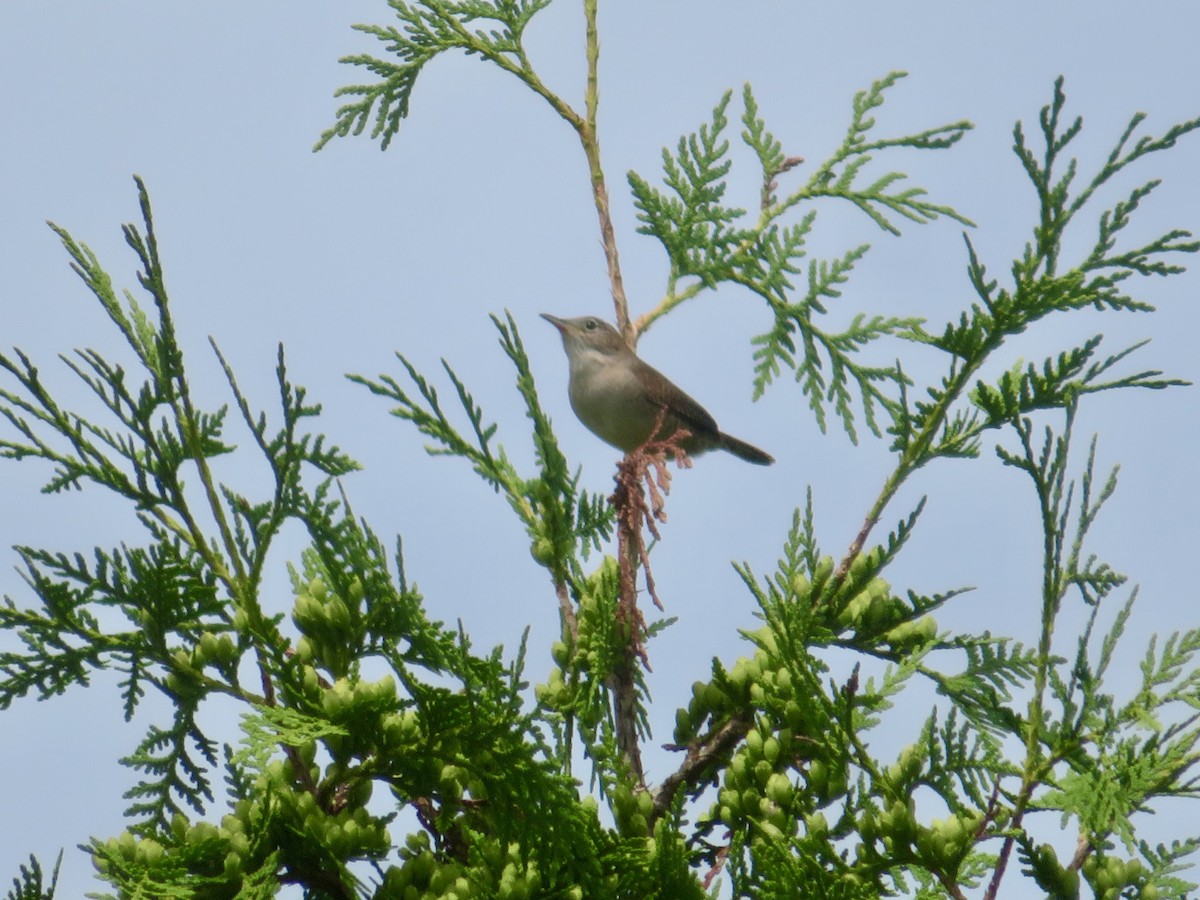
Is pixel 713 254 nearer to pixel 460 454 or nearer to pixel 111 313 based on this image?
pixel 460 454

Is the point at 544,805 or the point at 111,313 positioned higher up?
the point at 111,313

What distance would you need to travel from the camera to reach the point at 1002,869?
113 inches

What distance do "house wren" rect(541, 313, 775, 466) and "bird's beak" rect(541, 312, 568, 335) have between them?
0.19 metres

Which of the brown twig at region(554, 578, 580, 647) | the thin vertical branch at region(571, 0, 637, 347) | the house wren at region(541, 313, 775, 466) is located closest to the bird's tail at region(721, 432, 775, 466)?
the house wren at region(541, 313, 775, 466)

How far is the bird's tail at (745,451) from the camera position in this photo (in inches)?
288

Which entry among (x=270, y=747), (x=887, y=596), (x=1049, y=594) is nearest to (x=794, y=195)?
(x=887, y=596)

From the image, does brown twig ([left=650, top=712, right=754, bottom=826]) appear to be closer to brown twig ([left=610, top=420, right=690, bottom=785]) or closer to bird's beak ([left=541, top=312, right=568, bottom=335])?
brown twig ([left=610, top=420, right=690, bottom=785])

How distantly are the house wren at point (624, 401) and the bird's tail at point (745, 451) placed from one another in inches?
3.7

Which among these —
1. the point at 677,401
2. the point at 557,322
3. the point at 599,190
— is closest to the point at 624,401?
the point at 677,401

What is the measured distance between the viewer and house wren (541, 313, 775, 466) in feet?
21.7

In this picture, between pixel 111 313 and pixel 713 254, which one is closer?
pixel 111 313

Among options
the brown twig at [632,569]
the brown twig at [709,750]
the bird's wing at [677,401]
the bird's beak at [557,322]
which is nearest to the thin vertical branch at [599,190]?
the brown twig at [632,569]

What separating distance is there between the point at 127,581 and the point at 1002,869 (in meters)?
2.13

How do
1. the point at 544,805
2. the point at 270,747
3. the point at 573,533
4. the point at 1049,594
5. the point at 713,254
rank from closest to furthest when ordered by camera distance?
the point at 270,747, the point at 544,805, the point at 1049,594, the point at 573,533, the point at 713,254
